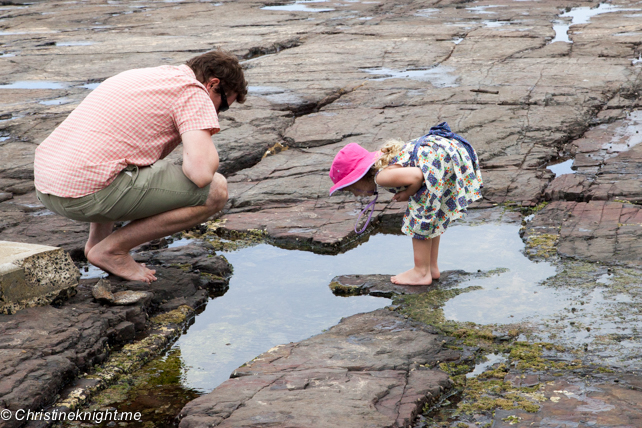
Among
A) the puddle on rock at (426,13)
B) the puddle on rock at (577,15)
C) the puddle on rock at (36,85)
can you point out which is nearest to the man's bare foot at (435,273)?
the puddle on rock at (36,85)

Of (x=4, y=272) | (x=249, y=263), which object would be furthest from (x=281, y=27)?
(x=4, y=272)

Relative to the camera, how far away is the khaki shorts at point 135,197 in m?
2.95

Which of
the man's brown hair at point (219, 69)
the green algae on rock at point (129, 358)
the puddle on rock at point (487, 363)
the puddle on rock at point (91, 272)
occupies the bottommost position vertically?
the puddle on rock at point (487, 363)

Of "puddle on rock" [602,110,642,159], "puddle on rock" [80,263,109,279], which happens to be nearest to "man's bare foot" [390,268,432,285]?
"puddle on rock" [80,263,109,279]

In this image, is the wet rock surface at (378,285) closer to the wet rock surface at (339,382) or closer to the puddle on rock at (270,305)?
the puddle on rock at (270,305)

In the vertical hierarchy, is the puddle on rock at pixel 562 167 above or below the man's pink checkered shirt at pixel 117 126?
below

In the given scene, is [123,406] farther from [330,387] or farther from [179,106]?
[179,106]

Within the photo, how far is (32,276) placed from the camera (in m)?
2.72

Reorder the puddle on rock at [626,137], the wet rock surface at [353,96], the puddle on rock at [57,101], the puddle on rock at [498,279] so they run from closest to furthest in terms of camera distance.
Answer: the puddle on rock at [498,279], the wet rock surface at [353,96], the puddle on rock at [626,137], the puddle on rock at [57,101]

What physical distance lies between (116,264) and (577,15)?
11027mm

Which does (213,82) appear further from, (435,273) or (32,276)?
(435,273)

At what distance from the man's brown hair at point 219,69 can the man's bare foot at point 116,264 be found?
88cm

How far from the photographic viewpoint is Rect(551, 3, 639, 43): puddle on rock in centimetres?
981

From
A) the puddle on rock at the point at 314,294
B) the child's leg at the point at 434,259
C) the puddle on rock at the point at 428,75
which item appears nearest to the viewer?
the puddle on rock at the point at 314,294
